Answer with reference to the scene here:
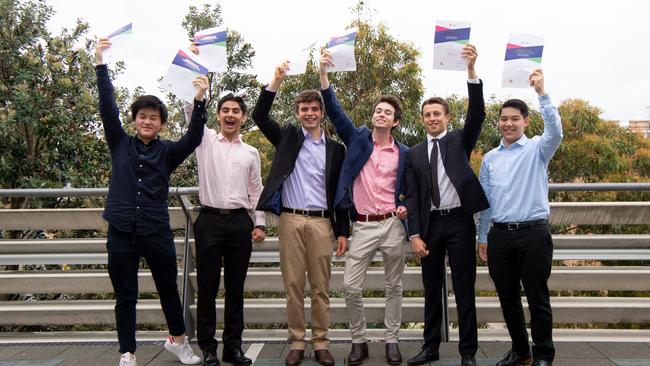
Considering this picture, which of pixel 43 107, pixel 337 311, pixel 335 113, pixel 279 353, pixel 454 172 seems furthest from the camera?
pixel 43 107

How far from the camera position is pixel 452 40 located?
3.72 meters

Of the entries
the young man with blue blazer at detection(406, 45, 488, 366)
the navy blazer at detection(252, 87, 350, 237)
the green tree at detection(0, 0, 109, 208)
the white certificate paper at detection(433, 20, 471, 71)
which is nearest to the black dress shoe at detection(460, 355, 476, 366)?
the young man with blue blazer at detection(406, 45, 488, 366)

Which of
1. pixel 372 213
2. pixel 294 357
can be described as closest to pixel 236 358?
pixel 294 357

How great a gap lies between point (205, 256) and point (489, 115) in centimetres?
1518

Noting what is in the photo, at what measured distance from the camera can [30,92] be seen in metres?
6.90

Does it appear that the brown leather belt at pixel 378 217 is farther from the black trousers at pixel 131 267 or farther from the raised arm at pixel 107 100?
the raised arm at pixel 107 100

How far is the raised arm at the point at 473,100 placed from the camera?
12.2ft

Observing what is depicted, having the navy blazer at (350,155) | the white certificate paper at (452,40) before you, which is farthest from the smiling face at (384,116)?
the white certificate paper at (452,40)

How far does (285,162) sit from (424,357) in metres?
1.71

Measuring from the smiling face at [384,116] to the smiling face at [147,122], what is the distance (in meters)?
1.55

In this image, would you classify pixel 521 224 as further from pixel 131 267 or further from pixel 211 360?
pixel 131 267

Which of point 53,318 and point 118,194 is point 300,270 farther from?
point 53,318

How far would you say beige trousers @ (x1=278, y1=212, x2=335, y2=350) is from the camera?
3.91m

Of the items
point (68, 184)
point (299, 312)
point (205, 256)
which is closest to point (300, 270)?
point (299, 312)
